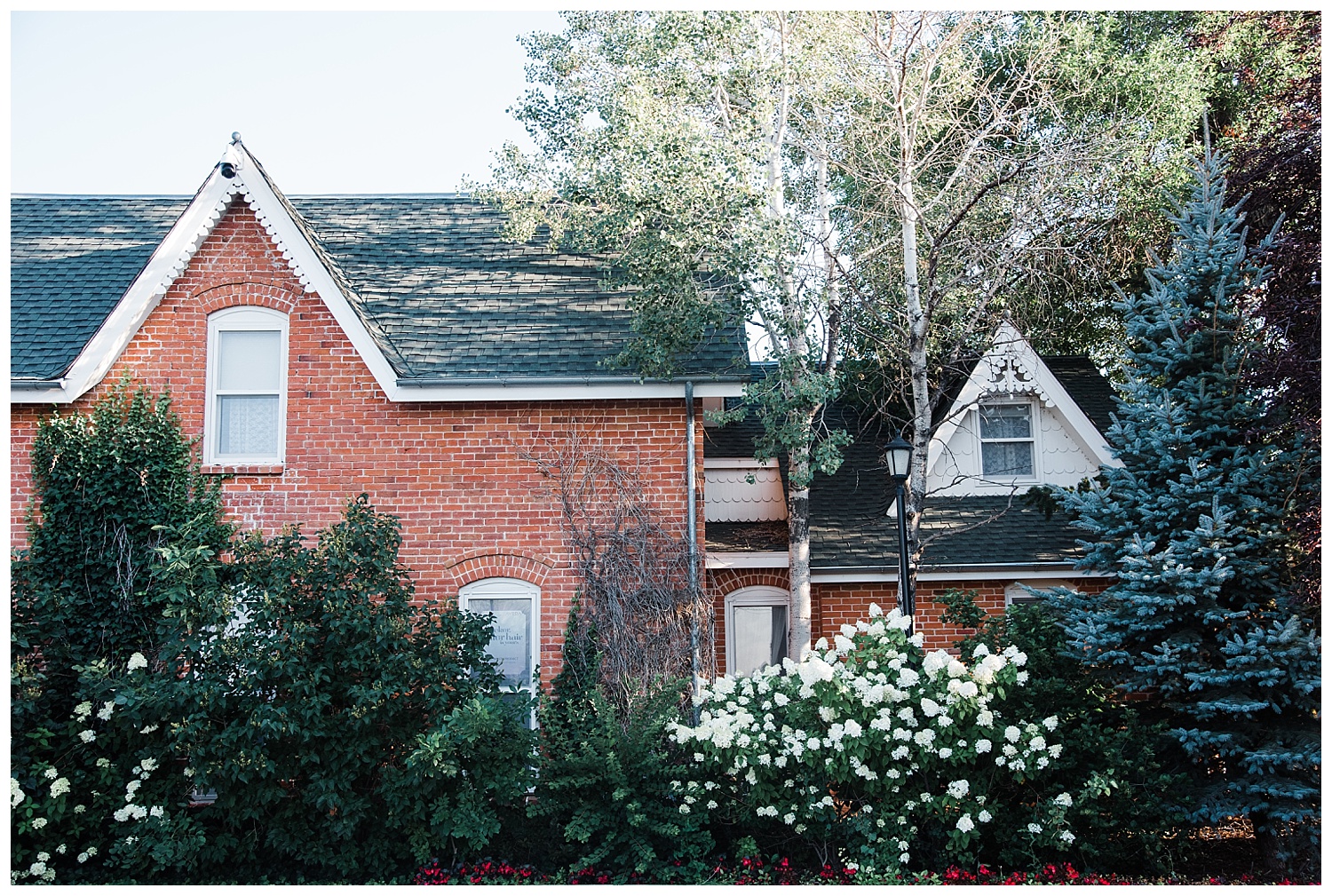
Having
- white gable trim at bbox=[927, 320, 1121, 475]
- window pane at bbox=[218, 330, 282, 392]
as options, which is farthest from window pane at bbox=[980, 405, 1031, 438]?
window pane at bbox=[218, 330, 282, 392]

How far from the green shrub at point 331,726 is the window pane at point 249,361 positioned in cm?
300

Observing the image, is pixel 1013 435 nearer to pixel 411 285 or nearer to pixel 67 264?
pixel 411 285

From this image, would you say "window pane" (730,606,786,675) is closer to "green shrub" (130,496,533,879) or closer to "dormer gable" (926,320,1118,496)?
"dormer gable" (926,320,1118,496)

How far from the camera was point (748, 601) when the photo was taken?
14.1 m

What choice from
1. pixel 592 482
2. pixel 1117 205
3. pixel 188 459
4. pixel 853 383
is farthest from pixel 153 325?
pixel 1117 205

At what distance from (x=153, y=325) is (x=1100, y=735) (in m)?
11.6

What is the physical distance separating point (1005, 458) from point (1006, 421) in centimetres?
63

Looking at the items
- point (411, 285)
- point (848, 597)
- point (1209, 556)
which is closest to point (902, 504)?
point (1209, 556)

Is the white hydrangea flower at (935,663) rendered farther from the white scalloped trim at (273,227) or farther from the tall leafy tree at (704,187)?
the white scalloped trim at (273,227)

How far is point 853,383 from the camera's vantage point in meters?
16.6

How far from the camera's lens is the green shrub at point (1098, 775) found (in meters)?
8.89

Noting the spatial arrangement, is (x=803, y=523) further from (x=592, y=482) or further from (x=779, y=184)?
(x=779, y=184)

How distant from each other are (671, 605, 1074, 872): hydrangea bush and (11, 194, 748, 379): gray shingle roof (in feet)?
13.6

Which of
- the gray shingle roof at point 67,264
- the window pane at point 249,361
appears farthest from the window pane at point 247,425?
the gray shingle roof at point 67,264
